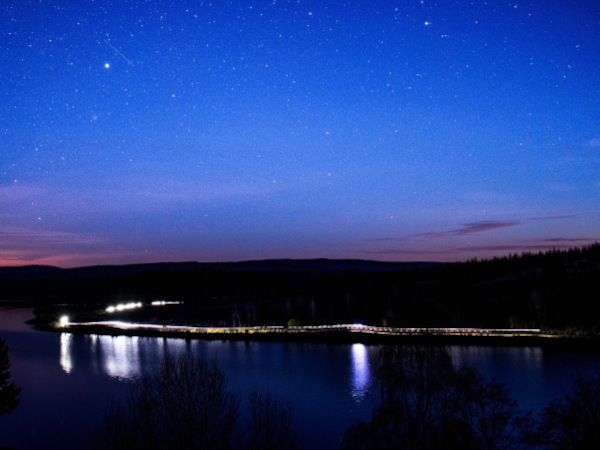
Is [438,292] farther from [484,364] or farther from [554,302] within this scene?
[484,364]

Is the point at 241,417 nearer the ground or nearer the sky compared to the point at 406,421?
nearer the ground

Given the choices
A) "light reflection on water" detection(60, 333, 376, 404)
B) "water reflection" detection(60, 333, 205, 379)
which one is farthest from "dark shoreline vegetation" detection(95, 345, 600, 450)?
"water reflection" detection(60, 333, 205, 379)

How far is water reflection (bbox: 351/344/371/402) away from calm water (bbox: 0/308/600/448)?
2.9 inches

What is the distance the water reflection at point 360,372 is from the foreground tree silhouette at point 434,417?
341 inches

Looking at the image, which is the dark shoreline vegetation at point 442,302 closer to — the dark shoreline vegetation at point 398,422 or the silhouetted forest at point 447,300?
the silhouetted forest at point 447,300

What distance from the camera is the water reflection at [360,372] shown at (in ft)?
104

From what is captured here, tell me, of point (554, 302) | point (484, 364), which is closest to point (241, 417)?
point (484, 364)

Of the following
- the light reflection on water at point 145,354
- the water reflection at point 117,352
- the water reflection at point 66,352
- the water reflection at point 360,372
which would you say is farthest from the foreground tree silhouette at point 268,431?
the water reflection at point 66,352

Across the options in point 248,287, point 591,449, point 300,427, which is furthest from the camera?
point 248,287

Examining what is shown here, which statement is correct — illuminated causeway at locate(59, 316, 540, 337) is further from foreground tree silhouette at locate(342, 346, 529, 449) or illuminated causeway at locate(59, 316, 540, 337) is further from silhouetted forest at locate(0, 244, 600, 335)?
foreground tree silhouette at locate(342, 346, 529, 449)

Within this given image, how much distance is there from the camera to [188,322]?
7631 cm

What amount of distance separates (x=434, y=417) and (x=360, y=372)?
2045cm

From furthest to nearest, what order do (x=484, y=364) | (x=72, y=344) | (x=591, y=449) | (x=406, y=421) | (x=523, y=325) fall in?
(x=72, y=344)
(x=523, y=325)
(x=484, y=364)
(x=406, y=421)
(x=591, y=449)

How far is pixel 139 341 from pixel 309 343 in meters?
23.2
